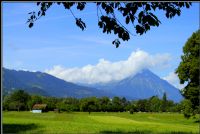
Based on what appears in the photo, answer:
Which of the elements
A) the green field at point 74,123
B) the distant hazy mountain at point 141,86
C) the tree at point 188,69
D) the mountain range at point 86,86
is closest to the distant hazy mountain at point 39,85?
the mountain range at point 86,86

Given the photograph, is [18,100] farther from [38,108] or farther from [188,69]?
[188,69]

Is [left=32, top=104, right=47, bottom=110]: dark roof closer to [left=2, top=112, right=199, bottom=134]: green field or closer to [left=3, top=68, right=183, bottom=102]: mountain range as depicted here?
[left=2, top=112, right=199, bottom=134]: green field

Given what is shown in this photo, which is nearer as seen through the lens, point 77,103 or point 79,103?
point 77,103

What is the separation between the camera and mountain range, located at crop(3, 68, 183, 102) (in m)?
7.96

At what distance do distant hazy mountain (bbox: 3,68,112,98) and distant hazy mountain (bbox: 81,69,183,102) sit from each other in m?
0.40

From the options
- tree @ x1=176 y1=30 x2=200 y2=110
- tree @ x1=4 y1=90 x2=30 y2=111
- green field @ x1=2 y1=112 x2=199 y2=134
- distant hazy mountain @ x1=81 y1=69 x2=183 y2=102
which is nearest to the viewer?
tree @ x1=4 y1=90 x2=30 y2=111

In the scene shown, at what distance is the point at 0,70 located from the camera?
22.2 ft

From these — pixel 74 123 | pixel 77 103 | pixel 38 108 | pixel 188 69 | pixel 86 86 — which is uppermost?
pixel 188 69

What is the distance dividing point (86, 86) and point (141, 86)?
5.80 feet

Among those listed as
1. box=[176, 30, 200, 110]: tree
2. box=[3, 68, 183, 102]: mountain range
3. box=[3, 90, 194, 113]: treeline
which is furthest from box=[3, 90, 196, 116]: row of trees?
box=[176, 30, 200, 110]: tree

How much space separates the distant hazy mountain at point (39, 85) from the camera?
774cm

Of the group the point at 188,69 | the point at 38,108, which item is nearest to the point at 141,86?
the point at 38,108

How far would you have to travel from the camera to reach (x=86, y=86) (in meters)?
8.48

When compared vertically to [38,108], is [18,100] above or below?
above
